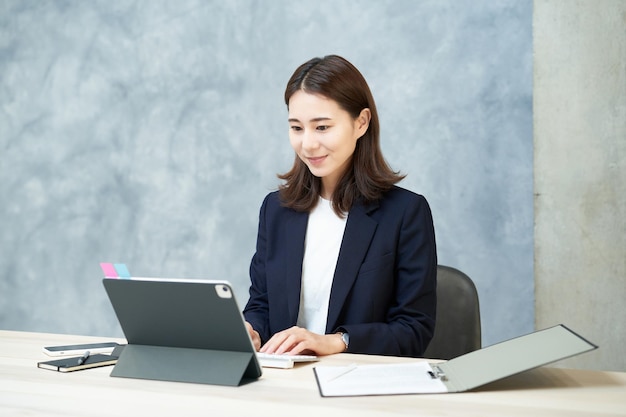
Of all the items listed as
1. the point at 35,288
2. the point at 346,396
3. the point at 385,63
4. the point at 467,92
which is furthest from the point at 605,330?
the point at 35,288

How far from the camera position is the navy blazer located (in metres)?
1.97

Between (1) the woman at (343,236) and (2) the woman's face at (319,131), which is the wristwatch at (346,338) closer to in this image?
(1) the woman at (343,236)

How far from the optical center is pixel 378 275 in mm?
2014

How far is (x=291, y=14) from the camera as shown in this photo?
11.4ft

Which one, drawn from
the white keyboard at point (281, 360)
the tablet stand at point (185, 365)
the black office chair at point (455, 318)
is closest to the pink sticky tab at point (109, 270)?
the tablet stand at point (185, 365)

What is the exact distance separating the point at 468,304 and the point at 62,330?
2613 millimetres

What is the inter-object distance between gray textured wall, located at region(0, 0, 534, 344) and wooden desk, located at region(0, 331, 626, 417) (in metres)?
1.79

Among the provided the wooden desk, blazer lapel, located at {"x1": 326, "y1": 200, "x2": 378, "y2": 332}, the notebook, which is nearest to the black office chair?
blazer lapel, located at {"x1": 326, "y1": 200, "x2": 378, "y2": 332}

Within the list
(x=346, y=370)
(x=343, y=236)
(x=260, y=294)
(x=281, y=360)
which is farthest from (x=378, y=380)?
(x=260, y=294)

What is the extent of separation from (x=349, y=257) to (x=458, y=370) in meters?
0.72

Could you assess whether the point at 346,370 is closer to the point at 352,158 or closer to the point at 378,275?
the point at 378,275

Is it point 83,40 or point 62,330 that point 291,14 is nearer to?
point 83,40

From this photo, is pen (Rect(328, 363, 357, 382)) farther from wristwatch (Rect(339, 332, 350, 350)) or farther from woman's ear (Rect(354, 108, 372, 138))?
woman's ear (Rect(354, 108, 372, 138))

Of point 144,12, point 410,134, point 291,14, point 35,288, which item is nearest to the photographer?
point 410,134
